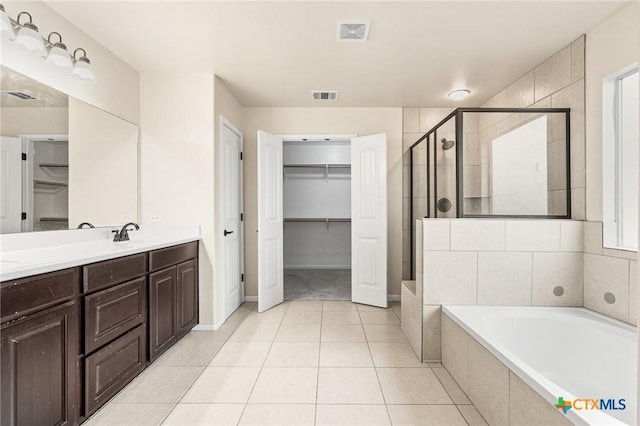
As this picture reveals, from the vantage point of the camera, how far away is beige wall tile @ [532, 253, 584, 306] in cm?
223

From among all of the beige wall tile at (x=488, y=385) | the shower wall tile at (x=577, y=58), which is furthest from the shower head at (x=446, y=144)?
the beige wall tile at (x=488, y=385)

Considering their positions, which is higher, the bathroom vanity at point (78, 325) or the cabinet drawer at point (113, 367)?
the bathroom vanity at point (78, 325)

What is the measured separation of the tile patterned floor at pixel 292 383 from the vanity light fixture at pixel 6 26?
7.18 feet

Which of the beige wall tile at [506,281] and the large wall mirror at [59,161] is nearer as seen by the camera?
the large wall mirror at [59,161]

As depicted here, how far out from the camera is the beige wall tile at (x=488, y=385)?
148cm

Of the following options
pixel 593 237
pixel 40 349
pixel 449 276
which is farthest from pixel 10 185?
pixel 593 237

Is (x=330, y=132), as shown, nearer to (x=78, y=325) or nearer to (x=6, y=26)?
(x=6, y=26)

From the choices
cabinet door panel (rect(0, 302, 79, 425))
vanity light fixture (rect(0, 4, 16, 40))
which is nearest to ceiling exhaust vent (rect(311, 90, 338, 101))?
vanity light fixture (rect(0, 4, 16, 40))

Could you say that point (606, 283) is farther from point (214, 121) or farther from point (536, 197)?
point (214, 121)

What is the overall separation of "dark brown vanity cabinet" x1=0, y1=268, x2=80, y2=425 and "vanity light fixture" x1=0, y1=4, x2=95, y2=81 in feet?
4.52

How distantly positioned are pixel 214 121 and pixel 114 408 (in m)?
2.34

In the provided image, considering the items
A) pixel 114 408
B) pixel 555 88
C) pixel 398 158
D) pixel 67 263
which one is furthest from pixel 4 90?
pixel 555 88

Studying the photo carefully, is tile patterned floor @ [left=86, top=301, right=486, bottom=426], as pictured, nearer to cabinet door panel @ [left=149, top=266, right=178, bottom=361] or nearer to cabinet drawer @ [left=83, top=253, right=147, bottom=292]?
cabinet door panel @ [left=149, top=266, right=178, bottom=361]

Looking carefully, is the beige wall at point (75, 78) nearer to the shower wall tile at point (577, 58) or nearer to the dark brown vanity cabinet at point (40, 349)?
the dark brown vanity cabinet at point (40, 349)
